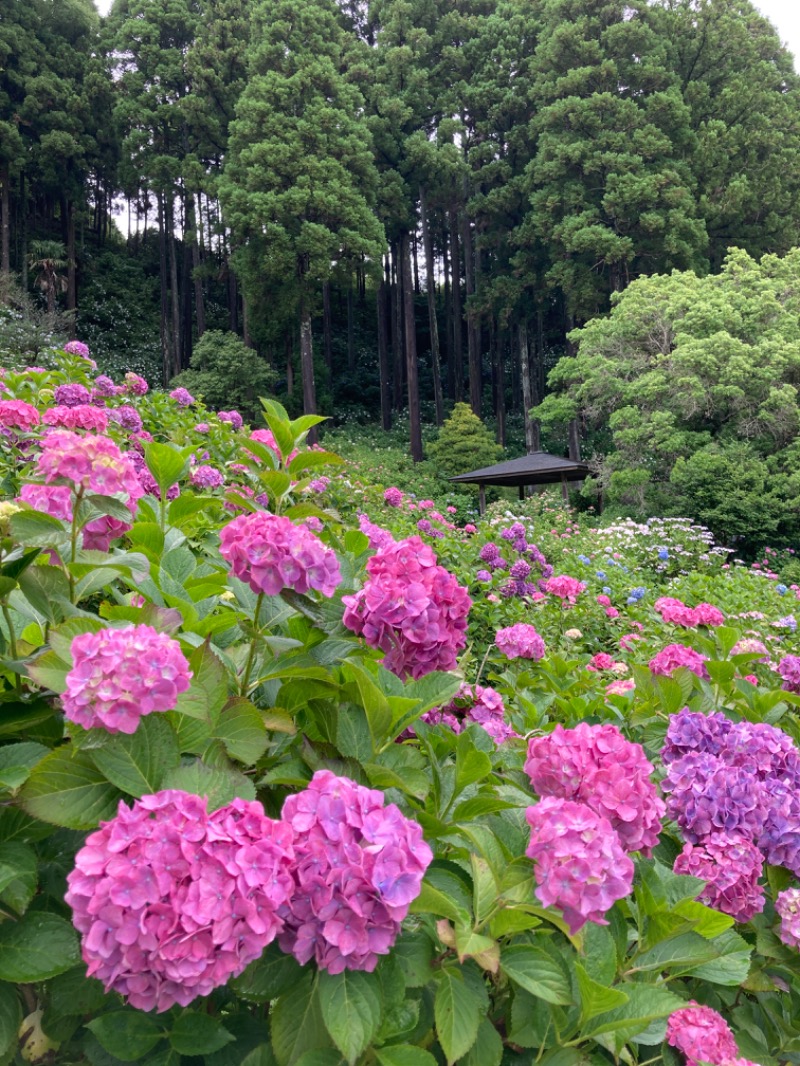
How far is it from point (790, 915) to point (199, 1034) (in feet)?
3.11

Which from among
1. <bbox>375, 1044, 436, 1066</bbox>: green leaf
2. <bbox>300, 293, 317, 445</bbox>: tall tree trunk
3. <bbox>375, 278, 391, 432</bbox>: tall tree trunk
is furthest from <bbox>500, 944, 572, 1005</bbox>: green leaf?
<bbox>375, 278, 391, 432</bbox>: tall tree trunk

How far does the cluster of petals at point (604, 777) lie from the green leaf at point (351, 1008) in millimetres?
391

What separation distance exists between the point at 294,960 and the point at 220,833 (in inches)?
7.3

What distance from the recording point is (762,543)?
39.5ft

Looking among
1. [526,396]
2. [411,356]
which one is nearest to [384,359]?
[411,356]

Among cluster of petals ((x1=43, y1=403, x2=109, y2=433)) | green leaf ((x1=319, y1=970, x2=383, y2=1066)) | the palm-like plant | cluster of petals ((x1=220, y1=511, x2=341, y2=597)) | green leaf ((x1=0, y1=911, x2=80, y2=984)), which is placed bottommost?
green leaf ((x1=319, y1=970, x2=383, y2=1066))

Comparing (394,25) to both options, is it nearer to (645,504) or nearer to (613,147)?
(613,147)

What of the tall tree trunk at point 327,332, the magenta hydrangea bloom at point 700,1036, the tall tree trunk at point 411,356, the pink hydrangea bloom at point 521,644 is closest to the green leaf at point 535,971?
the magenta hydrangea bloom at point 700,1036

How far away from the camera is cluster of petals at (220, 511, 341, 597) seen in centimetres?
99

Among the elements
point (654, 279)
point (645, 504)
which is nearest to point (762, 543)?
point (645, 504)

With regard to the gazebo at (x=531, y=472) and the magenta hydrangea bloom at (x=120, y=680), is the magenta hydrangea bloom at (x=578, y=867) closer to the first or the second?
the magenta hydrangea bloom at (x=120, y=680)

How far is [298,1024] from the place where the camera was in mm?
703

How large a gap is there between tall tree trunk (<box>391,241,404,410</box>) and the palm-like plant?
11.5 metres

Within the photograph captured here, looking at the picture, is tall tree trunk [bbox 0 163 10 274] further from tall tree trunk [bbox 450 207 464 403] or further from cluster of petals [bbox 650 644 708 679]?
cluster of petals [bbox 650 644 708 679]
